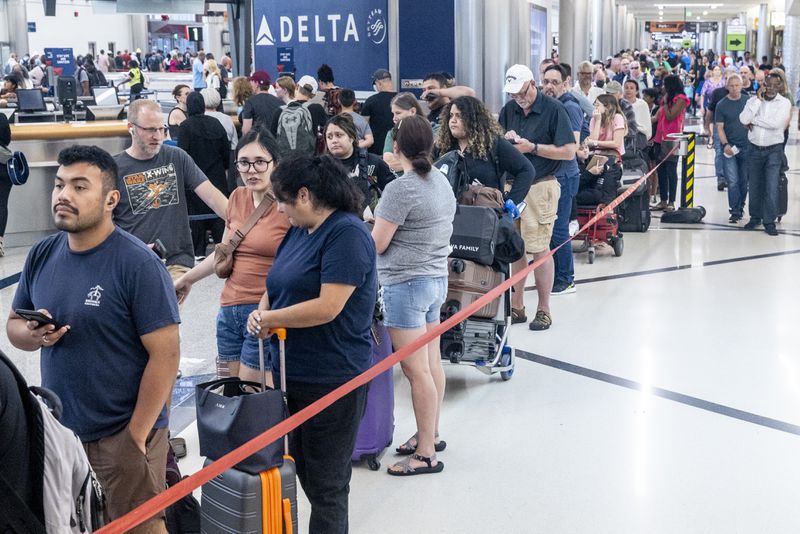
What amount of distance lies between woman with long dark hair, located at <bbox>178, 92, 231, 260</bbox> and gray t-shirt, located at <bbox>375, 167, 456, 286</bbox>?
14.3 feet

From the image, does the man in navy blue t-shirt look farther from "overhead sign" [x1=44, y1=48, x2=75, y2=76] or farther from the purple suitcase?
"overhead sign" [x1=44, y1=48, x2=75, y2=76]

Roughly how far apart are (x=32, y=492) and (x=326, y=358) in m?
1.30

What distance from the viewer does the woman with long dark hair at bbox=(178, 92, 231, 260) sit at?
8273mm

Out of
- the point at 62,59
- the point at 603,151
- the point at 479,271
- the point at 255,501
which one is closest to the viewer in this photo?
the point at 255,501

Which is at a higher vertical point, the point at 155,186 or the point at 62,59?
the point at 62,59

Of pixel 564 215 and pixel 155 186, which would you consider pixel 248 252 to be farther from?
pixel 564 215

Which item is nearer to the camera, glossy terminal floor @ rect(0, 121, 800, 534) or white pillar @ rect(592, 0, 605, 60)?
glossy terminal floor @ rect(0, 121, 800, 534)

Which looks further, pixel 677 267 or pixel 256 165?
pixel 677 267

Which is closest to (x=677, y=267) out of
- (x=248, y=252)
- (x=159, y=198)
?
(x=159, y=198)

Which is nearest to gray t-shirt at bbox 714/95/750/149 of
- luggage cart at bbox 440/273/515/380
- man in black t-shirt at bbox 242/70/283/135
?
man in black t-shirt at bbox 242/70/283/135

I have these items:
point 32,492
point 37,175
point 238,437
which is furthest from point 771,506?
point 37,175

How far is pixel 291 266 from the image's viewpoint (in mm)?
3254

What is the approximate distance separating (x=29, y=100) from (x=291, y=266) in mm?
13698

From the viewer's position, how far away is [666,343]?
6.47 meters
